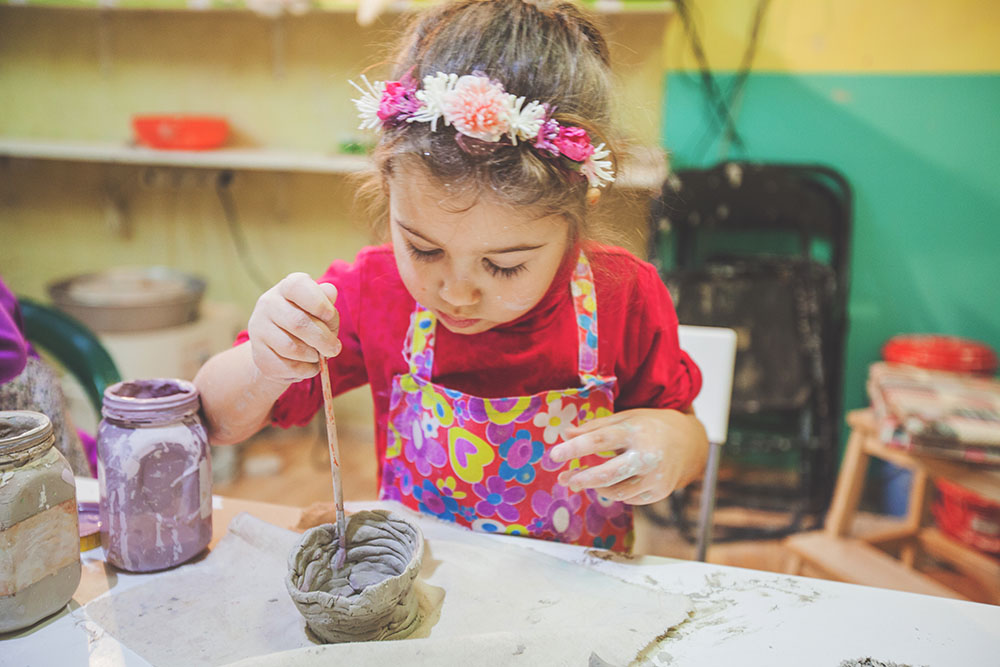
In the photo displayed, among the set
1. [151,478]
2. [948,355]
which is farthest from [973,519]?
[151,478]

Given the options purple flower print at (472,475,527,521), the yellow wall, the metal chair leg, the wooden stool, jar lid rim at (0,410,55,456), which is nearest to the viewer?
jar lid rim at (0,410,55,456)

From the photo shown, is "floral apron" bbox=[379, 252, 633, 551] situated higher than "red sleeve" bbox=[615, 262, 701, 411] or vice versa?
"red sleeve" bbox=[615, 262, 701, 411]

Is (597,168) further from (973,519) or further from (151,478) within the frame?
(973,519)

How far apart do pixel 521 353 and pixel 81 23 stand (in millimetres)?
2807

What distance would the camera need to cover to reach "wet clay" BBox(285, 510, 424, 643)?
661mm

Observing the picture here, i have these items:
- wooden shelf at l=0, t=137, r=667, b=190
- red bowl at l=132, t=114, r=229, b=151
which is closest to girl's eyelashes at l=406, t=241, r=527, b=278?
wooden shelf at l=0, t=137, r=667, b=190

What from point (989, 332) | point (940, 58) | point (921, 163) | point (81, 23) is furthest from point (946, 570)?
point (81, 23)

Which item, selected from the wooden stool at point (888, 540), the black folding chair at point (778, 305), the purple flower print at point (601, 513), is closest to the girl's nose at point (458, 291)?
the purple flower print at point (601, 513)

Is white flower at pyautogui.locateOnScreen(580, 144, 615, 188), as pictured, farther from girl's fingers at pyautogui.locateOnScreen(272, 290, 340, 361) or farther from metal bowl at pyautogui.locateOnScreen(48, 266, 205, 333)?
metal bowl at pyautogui.locateOnScreen(48, 266, 205, 333)

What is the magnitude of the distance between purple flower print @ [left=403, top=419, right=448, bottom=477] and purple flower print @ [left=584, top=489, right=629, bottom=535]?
0.20 meters

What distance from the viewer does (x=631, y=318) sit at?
3.34 ft

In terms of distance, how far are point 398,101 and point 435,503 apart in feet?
1.70

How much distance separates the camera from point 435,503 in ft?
3.23

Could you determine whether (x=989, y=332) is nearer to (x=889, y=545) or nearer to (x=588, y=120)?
(x=889, y=545)
